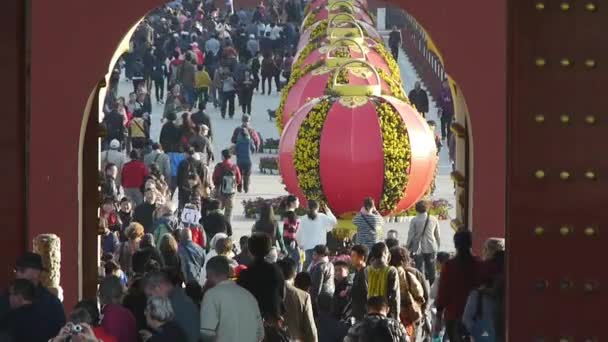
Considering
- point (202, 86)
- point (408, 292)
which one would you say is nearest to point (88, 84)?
point (408, 292)

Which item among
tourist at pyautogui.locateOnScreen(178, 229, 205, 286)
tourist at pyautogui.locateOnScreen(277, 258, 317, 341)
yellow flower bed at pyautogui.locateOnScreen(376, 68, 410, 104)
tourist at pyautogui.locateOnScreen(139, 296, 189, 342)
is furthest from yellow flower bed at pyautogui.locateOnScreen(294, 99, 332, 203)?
tourist at pyautogui.locateOnScreen(139, 296, 189, 342)

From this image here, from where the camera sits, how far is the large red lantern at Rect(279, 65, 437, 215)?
→ 22656 mm

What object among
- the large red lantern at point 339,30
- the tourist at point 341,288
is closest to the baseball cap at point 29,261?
the tourist at point 341,288

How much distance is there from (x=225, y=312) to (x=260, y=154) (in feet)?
85.7

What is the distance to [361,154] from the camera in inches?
899

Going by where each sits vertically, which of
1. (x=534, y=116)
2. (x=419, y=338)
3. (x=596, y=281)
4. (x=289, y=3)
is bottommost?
(x=419, y=338)

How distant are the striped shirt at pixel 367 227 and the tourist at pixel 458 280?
7791mm

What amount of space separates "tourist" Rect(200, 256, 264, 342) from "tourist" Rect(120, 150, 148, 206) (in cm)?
1351

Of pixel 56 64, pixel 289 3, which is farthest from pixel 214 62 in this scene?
pixel 56 64

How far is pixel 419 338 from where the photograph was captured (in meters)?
15.4

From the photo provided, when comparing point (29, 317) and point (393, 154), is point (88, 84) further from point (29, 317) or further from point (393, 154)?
point (393, 154)

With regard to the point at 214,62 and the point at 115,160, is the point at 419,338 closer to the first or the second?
the point at 115,160

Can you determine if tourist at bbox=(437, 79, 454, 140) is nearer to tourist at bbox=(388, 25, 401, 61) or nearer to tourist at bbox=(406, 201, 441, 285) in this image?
tourist at bbox=(388, 25, 401, 61)

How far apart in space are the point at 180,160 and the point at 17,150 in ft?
59.4
